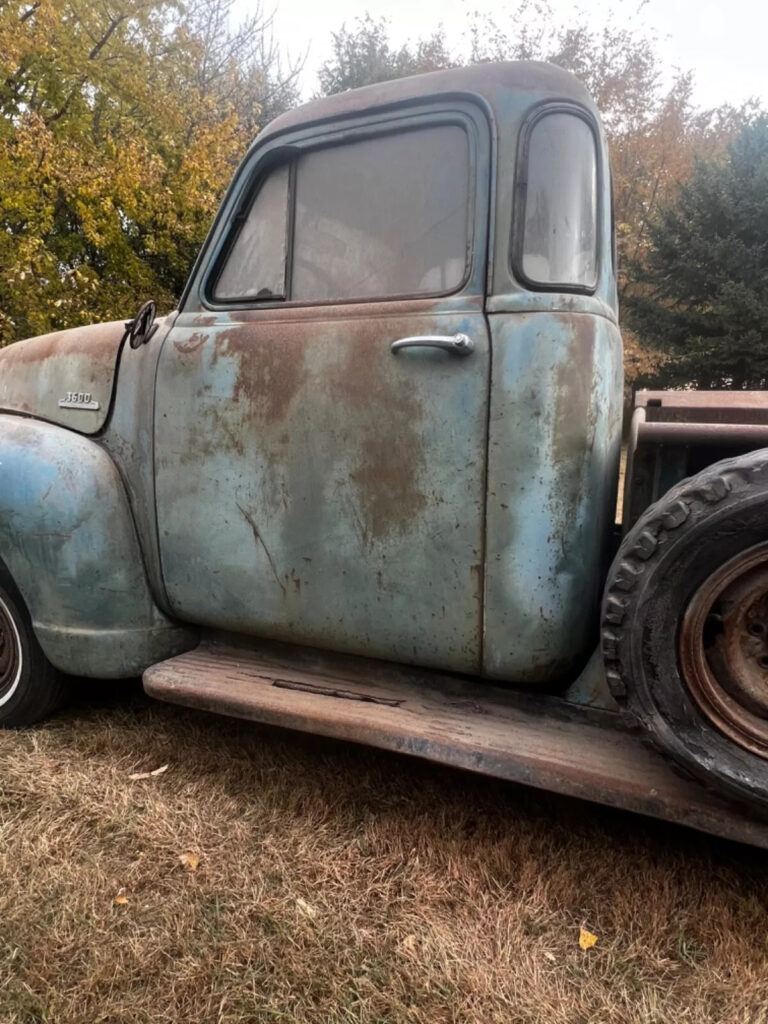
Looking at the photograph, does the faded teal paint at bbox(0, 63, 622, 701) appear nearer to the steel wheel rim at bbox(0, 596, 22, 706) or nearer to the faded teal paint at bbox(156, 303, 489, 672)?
the faded teal paint at bbox(156, 303, 489, 672)

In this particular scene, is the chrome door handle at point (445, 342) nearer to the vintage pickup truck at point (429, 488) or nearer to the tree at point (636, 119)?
the vintage pickup truck at point (429, 488)

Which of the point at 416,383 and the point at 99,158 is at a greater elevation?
the point at 99,158

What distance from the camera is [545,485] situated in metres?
1.99

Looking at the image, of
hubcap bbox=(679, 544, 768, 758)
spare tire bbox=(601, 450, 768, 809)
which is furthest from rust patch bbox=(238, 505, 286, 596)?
hubcap bbox=(679, 544, 768, 758)

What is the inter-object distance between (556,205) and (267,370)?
987mm

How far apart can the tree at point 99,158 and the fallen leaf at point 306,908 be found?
28.9ft

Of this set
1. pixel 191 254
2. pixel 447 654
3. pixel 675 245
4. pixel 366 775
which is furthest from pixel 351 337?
pixel 675 245

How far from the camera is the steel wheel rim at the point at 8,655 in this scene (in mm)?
2836

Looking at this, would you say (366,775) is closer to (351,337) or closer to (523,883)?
(523,883)

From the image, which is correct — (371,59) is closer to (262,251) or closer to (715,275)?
(715,275)

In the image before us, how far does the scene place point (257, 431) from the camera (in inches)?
91.3

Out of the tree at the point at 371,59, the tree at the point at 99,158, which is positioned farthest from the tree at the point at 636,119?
the tree at the point at 99,158

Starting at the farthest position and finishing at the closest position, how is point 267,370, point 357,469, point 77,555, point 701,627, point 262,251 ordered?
point 77,555 < point 262,251 < point 267,370 < point 357,469 < point 701,627

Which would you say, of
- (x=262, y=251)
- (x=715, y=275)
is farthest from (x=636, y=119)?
(x=262, y=251)
